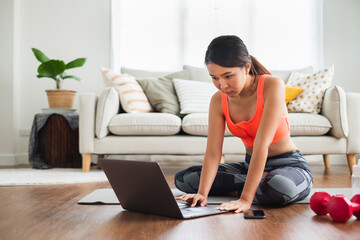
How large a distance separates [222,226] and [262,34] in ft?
11.4

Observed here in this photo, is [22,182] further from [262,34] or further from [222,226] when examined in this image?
[262,34]

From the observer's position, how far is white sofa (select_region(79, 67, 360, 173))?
9.79ft

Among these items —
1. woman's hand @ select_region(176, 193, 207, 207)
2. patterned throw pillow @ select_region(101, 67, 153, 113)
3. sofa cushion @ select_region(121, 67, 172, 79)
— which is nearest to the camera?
woman's hand @ select_region(176, 193, 207, 207)

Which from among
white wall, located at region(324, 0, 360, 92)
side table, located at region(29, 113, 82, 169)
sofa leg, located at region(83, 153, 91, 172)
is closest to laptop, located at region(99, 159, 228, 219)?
sofa leg, located at region(83, 153, 91, 172)

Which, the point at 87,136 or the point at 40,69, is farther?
the point at 40,69

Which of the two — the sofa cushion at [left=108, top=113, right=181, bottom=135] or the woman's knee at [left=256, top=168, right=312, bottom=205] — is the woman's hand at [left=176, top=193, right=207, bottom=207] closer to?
the woman's knee at [left=256, top=168, right=312, bottom=205]

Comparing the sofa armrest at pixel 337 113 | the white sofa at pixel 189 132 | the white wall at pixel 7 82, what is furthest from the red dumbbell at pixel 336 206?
the white wall at pixel 7 82

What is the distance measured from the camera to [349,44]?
14.1 ft

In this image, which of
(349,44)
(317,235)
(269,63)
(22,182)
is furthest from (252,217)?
(349,44)

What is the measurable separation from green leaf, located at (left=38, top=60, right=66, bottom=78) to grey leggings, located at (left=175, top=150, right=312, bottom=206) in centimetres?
209

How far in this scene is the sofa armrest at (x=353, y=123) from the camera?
2988 millimetres

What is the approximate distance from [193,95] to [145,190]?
210cm

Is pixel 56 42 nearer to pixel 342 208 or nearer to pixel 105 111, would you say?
pixel 105 111

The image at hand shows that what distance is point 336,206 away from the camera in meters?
1.27
